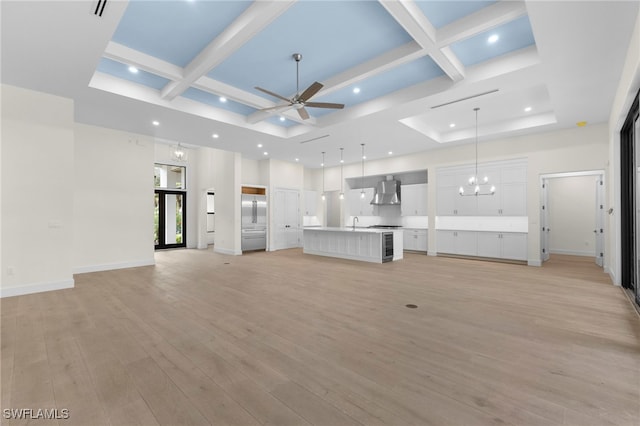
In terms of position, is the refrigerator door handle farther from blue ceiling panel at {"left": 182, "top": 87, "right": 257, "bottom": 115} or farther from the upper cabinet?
the upper cabinet

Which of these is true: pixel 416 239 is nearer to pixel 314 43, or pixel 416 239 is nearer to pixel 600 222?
pixel 600 222

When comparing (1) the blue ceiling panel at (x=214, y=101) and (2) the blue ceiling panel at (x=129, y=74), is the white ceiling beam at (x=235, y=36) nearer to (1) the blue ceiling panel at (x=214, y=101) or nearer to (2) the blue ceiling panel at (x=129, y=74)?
(2) the blue ceiling panel at (x=129, y=74)

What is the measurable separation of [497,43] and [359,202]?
25.7ft

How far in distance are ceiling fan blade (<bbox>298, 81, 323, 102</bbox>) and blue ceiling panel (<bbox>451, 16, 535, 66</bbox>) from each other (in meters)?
2.00

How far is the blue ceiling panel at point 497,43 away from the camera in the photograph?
11.2 feet

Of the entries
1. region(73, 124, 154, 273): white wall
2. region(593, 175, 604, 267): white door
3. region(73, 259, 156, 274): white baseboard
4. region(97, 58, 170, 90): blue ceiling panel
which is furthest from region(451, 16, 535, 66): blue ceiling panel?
region(73, 259, 156, 274): white baseboard

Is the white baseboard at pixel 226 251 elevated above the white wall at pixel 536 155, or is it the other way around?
the white wall at pixel 536 155

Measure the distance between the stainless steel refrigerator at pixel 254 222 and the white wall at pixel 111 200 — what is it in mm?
2993

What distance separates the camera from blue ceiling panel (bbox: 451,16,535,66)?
11.2 ft

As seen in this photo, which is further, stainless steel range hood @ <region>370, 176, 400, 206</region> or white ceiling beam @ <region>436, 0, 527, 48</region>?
stainless steel range hood @ <region>370, 176, 400, 206</region>

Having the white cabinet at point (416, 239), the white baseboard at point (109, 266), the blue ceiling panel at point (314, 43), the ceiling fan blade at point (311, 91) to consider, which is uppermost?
the blue ceiling panel at point (314, 43)

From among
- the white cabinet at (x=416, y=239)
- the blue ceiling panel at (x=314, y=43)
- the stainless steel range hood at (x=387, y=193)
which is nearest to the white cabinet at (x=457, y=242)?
the white cabinet at (x=416, y=239)

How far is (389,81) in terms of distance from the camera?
4.77m

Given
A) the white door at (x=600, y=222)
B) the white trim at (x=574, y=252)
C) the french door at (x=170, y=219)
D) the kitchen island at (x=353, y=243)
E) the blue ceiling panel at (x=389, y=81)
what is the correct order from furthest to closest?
the french door at (x=170, y=219) → the white trim at (x=574, y=252) → the kitchen island at (x=353, y=243) → the white door at (x=600, y=222) → the blue ceiling panel at (x=389, y=81)
